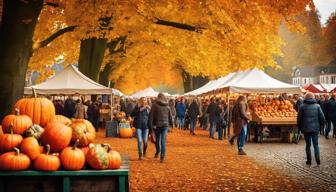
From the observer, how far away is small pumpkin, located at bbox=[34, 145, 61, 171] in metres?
6.06

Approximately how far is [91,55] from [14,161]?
66.5 ft

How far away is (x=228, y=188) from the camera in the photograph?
9523 millimetres

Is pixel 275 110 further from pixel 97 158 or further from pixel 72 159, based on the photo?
pixel 72 159

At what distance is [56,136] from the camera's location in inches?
252

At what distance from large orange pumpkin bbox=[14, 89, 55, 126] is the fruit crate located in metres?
1.29

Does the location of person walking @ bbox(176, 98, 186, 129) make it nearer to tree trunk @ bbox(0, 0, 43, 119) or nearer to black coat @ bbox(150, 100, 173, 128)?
black coat @ bbox(150, 100, 173, 128)

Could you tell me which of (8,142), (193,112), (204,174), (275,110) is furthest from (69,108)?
(8,142)

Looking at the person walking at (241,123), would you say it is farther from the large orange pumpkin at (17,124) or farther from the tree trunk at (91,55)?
the tree trunk at (91,55)

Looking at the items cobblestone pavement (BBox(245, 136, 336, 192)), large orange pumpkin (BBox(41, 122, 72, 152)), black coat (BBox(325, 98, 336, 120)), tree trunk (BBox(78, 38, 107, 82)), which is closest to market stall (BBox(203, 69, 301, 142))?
cobblestone pavement (BBox(245, 136, 336, 192))

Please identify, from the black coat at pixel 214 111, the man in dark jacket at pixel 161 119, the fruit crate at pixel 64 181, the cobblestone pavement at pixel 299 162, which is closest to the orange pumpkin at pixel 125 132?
the black coat at pixel 214 111

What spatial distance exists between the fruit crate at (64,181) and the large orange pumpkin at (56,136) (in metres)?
0.50

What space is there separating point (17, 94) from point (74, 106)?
52.8ft

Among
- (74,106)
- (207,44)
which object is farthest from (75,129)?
(74,106)

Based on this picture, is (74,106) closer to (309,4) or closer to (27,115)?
Result: (309,4)
